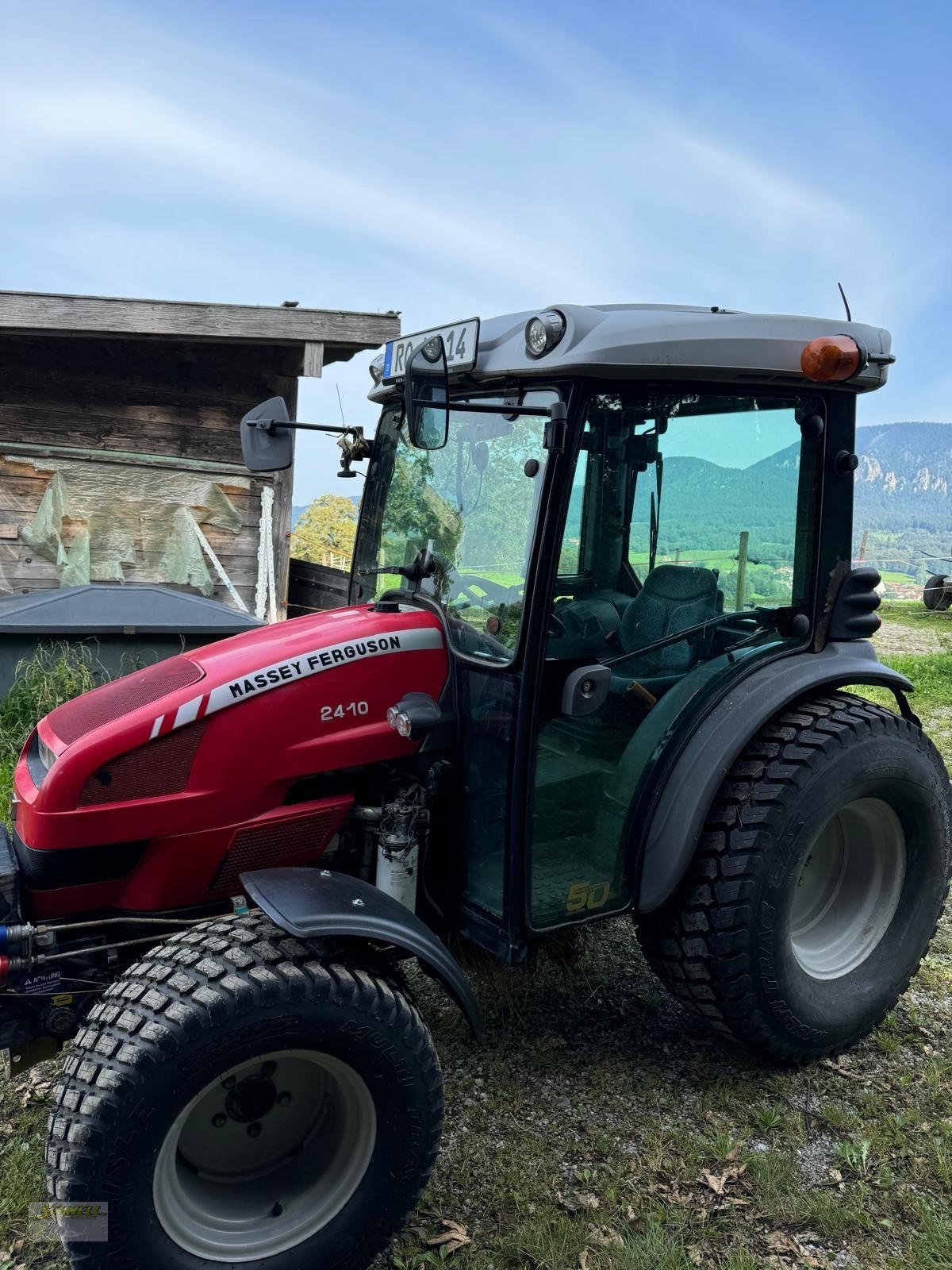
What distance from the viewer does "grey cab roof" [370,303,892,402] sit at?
8.23 ft

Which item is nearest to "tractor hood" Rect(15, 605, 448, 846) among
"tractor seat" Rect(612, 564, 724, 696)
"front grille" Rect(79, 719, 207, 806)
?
"front grille" Rect(79, 719, 207, 806)

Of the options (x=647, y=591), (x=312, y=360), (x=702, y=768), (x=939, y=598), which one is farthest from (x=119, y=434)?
(x=939, y=598)

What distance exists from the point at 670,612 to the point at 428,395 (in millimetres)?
1066

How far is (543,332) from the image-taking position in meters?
2.53

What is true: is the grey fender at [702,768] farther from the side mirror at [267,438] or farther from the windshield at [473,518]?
the side mirror at [267,438]

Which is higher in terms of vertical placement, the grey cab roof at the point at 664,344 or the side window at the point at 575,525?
the grey cab roof at the point at 664,344

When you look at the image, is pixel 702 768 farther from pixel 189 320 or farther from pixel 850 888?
pixel 189 320

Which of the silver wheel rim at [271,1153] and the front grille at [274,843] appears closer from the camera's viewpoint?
the silver wheel rim at [271,1153]

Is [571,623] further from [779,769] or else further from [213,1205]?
[213,1205]

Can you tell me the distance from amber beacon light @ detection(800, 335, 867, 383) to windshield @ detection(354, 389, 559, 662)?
2.45 feet

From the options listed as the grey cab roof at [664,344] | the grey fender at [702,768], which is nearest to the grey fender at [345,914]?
the grey fender at [702,768]

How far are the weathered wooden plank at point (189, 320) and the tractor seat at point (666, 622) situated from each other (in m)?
5.11

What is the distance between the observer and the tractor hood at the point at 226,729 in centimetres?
244

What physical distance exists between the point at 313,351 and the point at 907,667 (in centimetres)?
667
